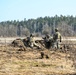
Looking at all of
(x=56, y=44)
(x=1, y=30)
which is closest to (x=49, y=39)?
(x=56, y=44)

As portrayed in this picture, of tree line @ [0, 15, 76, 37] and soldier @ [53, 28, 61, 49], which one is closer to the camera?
soldier @ [53, 28, 61, 49]

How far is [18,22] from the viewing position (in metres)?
179

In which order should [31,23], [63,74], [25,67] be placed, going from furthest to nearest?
[31,23] < [25,67] < [63,74]

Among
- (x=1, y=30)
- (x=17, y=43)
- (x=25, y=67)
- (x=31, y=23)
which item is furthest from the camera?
(x=31, y=23)

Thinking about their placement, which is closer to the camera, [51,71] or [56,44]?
[51,71]

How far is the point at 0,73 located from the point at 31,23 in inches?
6179

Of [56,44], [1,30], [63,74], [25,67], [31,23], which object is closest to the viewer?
[63,74]

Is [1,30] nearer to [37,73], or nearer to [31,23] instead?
[31,23]

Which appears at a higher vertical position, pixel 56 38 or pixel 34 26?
pixel 56 38

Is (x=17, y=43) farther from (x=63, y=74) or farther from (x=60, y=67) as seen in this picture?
(x=63, y=74)

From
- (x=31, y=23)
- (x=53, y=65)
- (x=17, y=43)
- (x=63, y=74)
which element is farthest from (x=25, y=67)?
(x=31, y=23)

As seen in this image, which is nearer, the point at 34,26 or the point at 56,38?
the point at 56,38

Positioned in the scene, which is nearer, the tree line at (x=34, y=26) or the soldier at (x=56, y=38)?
the soldier at (x=56, y=38)

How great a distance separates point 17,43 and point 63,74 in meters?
21.6
